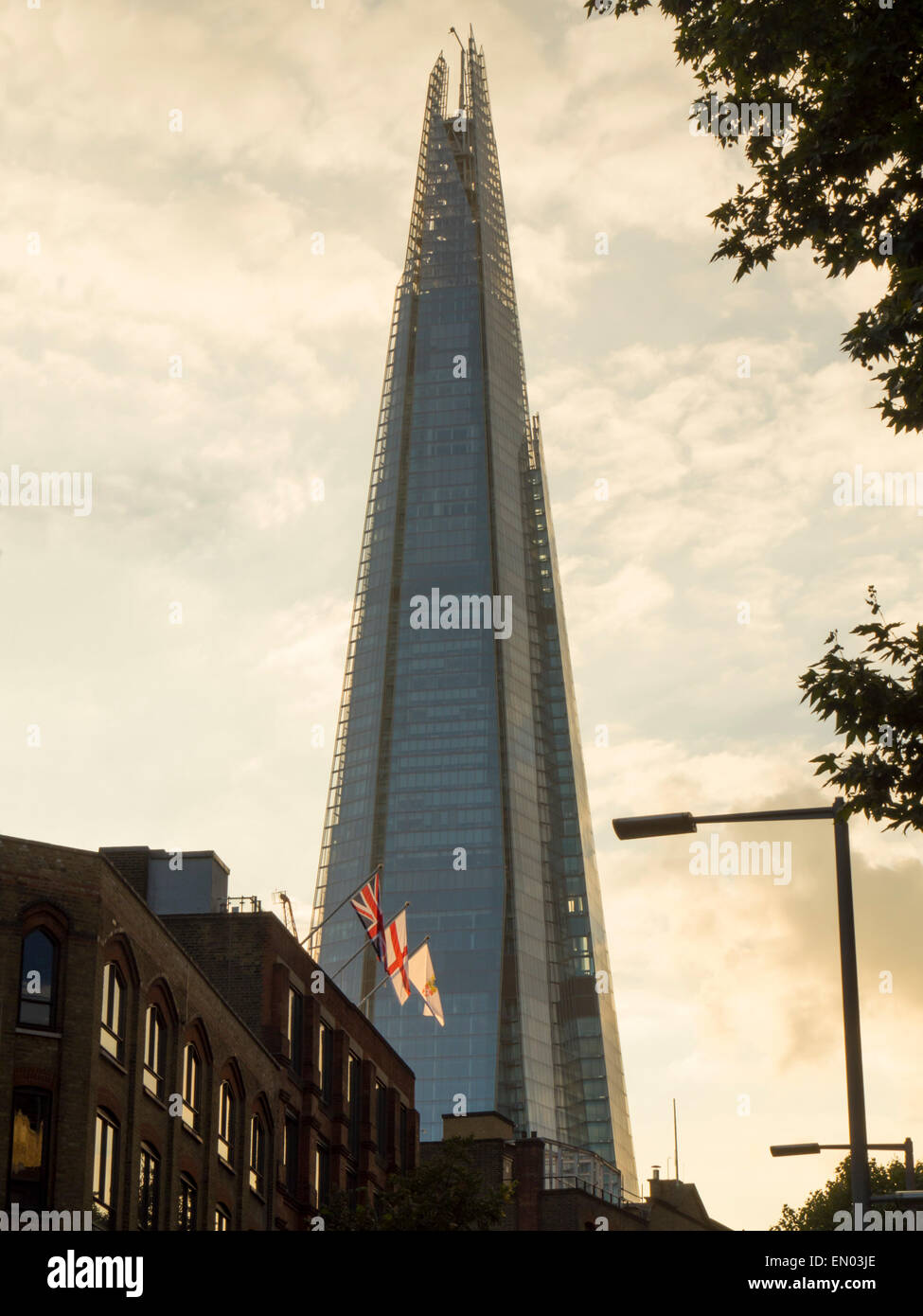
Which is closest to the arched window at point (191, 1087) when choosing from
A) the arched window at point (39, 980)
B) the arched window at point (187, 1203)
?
the arched window at point (187, 1203)

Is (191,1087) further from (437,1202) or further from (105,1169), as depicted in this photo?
(437,1202)

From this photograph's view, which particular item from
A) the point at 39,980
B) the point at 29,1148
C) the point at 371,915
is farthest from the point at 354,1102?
the point at 29,1148

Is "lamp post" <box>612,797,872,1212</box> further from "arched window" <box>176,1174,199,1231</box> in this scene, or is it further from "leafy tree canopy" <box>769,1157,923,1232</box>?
"leafy tree canopy" <box>769,1157,923,1232</box>

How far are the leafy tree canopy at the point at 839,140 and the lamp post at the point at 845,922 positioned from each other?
17.3 feet

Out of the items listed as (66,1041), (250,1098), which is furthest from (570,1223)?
(66,1041)

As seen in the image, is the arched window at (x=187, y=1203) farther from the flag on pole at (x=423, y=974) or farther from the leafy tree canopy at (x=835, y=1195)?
the leafy tree canopy at (x=835, y=1195)

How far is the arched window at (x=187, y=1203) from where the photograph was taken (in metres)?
47.8

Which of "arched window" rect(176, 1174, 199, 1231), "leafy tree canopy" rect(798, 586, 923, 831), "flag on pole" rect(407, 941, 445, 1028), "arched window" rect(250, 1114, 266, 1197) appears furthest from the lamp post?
"flag on pole" rect(407, 941, 445, 1028)

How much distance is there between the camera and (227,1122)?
175ft

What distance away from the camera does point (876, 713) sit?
20.3 m

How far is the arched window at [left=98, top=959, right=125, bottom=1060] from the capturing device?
1702 inches

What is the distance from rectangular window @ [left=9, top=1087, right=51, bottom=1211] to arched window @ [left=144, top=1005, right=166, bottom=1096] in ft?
18.3
